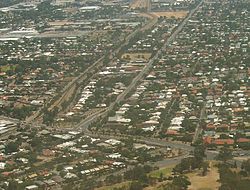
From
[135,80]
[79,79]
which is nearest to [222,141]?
[135,80]

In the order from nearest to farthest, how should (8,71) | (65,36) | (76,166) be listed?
(76,166) → (8,71) → (65,36)

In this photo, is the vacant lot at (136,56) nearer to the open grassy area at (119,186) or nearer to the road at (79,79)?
the road at (79,79)

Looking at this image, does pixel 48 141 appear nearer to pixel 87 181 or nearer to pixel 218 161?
pixel 87 181

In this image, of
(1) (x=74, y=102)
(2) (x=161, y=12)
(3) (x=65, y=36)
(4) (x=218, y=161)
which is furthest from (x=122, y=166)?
(2) (x=161, y=12)

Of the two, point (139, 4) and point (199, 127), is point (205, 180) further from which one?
point (139, 4)

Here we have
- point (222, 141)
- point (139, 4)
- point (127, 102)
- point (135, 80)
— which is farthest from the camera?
point (139, 4)

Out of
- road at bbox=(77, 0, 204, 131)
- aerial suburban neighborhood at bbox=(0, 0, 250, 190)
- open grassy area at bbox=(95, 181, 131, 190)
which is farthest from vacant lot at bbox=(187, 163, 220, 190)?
road at bbox=(77, 0, 204, 131)

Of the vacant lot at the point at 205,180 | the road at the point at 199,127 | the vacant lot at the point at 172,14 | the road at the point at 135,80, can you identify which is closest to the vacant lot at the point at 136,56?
the road at the point at 135,80

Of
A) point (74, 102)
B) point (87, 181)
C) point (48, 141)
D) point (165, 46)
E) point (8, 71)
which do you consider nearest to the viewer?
point (87, 181)
